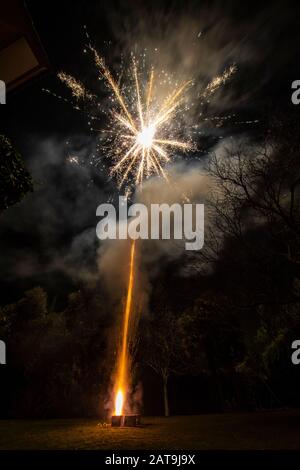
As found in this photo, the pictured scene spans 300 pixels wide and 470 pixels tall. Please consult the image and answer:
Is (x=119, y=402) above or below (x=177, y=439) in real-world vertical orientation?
below

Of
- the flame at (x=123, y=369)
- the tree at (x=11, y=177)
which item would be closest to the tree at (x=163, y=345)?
the flame at (x=123, y=369)

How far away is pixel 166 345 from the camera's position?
836 inches

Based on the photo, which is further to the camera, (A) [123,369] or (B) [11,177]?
(A) [123,369]

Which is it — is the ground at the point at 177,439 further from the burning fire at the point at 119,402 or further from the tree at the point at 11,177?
the burning fire at the point at 119,402

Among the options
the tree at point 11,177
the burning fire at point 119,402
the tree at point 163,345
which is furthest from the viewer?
the tree at point 163,345

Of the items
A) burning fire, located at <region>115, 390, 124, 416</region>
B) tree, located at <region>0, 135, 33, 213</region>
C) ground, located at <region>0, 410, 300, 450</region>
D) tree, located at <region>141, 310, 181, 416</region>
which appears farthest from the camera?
tree, located at <region>141, 310, 181, 416</region>

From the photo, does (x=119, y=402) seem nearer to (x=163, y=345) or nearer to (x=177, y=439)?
(x=163, y=345)

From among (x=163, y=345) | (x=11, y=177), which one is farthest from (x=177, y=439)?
(x=163, y=345)

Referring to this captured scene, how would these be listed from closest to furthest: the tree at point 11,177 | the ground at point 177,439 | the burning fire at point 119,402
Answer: the tree at point 11,177 → the ground at point 177,439 → the burning fire at point 119,402

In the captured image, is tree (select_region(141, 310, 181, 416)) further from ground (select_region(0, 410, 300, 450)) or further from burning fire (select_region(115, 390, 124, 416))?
ground (select_region(0, 410, 300, 450))

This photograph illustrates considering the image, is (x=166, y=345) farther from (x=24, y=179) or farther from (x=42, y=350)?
(x=24, y=179)

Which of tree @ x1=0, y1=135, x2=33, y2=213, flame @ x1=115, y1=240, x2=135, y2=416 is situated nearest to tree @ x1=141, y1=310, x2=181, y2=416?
flame @ x1=115, y1=240, x2=135, y2=416

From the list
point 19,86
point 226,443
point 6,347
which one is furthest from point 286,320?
point 6,347

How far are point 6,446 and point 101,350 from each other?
12.7 m
